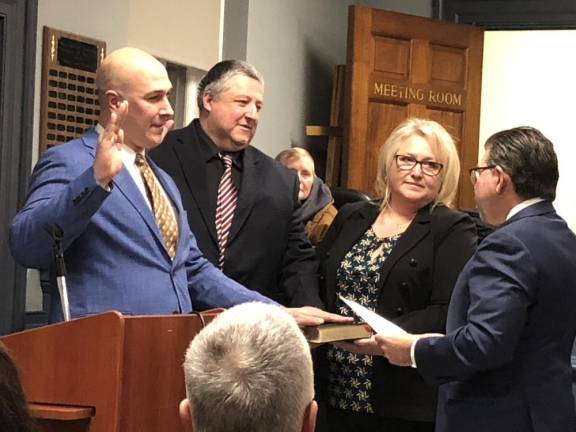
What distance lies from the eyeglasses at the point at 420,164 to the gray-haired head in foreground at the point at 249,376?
1.75 meters

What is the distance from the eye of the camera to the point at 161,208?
2.36 m

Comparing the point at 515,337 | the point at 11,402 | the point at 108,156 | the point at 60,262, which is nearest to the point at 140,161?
the point at 108,156

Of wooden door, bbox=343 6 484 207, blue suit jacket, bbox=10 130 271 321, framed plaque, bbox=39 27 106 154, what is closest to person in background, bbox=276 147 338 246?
wooden door, bbox=343 6 484 207

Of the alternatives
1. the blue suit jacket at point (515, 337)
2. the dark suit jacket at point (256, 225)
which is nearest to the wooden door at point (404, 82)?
the dark suit jacket at point (256, 225)

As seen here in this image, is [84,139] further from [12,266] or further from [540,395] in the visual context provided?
[12,266]

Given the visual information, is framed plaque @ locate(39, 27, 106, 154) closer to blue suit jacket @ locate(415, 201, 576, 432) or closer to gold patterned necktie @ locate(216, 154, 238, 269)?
gold patterned necktie @ locate(216, 154, 238, 269)

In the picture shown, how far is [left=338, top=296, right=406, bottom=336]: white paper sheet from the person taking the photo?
8.20 feet

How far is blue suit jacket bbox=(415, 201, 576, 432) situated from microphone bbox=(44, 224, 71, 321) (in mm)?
955

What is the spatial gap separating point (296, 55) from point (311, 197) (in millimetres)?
1089

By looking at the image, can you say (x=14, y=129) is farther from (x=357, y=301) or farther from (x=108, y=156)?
(x=108, y=156)

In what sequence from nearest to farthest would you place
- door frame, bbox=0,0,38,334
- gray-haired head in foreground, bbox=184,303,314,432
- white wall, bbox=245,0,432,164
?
gray-haired head in foreground, bbox=184,303,314,432 → door frame, bbox=0,0,38,334 → white wall, bbox=245,0,432,164

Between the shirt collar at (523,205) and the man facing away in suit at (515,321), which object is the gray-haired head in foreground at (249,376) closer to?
the man facing away in suit at (515,321)

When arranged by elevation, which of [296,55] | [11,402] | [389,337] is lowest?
[389,337]

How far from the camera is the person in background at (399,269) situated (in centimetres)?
288
